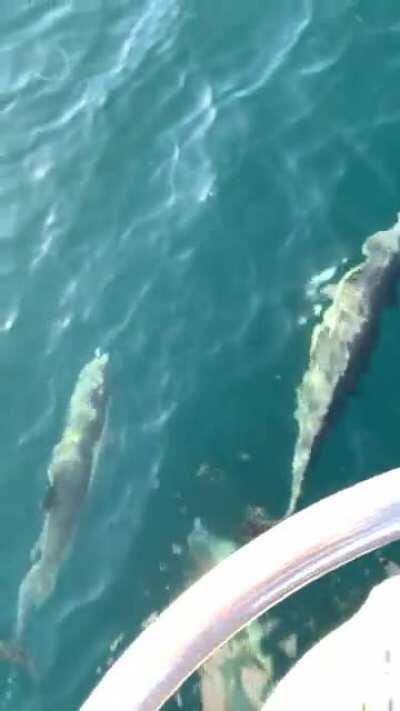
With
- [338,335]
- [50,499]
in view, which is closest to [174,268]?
[338,335]

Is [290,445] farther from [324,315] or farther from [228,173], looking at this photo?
[228,173]

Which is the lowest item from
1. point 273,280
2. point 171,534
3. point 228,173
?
point 171,534

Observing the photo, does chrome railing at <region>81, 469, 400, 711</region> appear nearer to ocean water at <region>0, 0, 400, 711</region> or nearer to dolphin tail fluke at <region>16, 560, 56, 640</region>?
ocean water at <region>0, 0, 400, 711</region>

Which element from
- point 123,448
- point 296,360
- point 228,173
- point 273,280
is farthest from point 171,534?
point 228,173

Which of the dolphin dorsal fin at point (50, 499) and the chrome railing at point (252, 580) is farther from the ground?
the dolphin dorsal fin at point (50, 499)

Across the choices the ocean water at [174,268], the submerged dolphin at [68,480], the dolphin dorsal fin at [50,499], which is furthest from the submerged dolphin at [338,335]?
the dolphin dorsal fin at [50,499]

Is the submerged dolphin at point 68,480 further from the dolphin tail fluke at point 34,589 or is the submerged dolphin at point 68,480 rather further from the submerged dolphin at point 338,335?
the submerged dolphin at point 338,335
